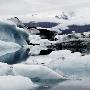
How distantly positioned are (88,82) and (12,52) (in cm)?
812

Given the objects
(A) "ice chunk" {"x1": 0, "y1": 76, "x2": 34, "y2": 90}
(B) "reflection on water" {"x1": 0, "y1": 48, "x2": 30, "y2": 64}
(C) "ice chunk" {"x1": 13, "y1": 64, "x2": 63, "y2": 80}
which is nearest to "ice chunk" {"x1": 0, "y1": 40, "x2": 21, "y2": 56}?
(B) "reflection on water" {"x1": 0, "y1": 48, "x2": 30, "y2": 64}

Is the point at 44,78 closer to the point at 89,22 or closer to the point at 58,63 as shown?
the point at 58,63

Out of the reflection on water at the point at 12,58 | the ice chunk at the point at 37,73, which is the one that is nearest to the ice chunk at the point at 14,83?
the ice chunk at the point at 37,73

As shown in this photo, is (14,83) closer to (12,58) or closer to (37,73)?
(37,73)

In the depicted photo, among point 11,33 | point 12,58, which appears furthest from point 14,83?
point 11,33

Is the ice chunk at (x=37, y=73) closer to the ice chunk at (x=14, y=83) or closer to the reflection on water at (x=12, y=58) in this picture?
the ice chunk at (x=14, y=83)

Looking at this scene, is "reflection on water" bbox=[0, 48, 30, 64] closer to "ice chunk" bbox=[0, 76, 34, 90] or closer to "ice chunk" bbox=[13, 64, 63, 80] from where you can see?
"ice chunk" bbox=[13, 64, 63, 80]

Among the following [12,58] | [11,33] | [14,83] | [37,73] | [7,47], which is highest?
[11,33]

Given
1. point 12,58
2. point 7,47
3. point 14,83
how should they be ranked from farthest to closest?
→ point 7,47 < point 12,58 < point 14,83

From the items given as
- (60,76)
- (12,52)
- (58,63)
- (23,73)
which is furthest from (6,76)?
(12,52)

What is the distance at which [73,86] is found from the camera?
299 inches

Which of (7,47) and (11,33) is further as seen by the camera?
(11,33)

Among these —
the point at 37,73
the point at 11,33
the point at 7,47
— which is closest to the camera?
the point at 37,73

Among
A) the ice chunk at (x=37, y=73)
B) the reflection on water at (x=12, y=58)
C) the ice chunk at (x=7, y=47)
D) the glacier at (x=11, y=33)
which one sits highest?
the glacier at (x=11, y=33)
